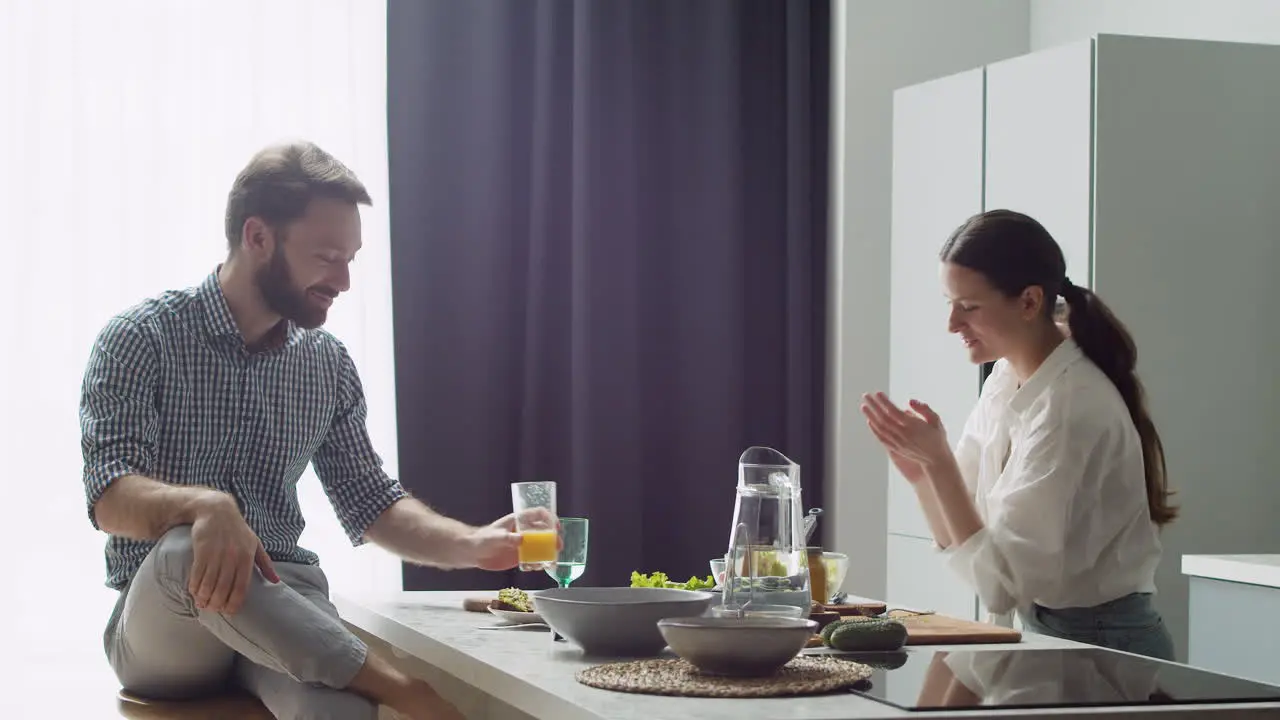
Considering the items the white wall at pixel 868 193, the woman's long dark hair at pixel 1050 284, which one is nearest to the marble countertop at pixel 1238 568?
the woman's long dark hair at pixel 1050 284

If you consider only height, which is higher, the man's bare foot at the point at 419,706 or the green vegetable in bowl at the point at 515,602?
the green vegetable in bowl at the point at 515,602

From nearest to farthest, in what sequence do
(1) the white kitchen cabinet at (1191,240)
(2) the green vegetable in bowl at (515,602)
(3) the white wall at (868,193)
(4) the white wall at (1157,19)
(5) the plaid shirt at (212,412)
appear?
(2) the green vegetable in bowl at (515,602) < (5) the plaid shirt at (212,412) < (1) the white kitchen cabinet at (1191,240) < (4) the white wall at (1157,19) < (3) the white wall at (868,193)

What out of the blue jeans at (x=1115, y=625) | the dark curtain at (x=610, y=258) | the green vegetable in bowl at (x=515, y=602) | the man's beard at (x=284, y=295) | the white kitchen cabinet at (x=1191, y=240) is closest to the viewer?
the green vegetable in bowl at (x=515, y=602)

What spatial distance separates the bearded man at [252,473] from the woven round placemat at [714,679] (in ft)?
1.31

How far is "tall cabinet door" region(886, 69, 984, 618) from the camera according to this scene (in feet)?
12.1

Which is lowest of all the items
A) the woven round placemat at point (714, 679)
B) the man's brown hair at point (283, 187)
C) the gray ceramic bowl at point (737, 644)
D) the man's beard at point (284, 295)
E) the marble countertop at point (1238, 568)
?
the marble countertop at point (1238, 568)

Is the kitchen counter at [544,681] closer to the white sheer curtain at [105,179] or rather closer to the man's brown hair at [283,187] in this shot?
the man's brown hair at [283,187]

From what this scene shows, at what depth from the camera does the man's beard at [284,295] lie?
2.49 m

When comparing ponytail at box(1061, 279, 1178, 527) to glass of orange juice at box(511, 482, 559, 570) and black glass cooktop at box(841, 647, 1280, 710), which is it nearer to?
black glass cooktop at box(841, 647, 1280, 710)

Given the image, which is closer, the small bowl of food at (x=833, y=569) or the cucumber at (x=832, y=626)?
the cucumber at (x=832, y=626)

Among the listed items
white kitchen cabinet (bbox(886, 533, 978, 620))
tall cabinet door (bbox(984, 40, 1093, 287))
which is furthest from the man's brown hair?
white kitchen cabinet (bbox(886, 533, 978, 620))

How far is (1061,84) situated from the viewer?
340 cm

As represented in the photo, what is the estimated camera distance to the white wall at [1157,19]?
358cm

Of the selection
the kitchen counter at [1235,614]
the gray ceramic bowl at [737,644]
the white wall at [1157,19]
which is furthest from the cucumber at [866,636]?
the white wall at [1157,19]
